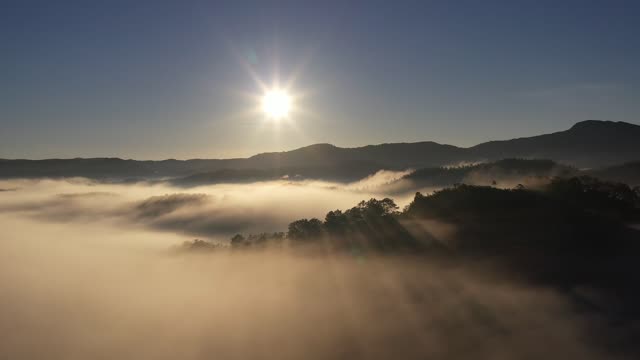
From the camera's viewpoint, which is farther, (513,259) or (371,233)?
(371,233)

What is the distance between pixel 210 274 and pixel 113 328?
33.8 meters

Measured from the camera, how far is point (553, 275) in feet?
331

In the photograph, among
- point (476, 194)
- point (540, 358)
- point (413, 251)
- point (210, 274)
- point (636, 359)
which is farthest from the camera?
point (210, 274)

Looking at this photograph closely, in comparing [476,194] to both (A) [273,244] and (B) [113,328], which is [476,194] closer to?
(A) [273,244]

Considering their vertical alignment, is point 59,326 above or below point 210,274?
below

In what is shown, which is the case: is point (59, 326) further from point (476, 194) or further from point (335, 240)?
point (476, 194)

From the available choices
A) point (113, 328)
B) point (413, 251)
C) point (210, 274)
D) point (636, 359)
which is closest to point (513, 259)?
point (413, 251)

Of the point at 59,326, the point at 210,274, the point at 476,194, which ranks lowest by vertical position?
the point at 59,326

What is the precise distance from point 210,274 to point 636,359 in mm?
135653

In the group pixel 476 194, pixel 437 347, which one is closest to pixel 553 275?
pixel 437 347

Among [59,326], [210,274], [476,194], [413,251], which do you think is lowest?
[59,326]

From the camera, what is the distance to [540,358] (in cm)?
6975

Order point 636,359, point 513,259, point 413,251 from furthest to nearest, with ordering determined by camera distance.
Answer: point 413,251 < point 513,259 < point 636,359

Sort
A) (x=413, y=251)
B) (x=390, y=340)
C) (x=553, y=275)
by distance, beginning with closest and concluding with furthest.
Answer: (x=390, y=340)
(x=553, y=275)
(x=413, y=251)
